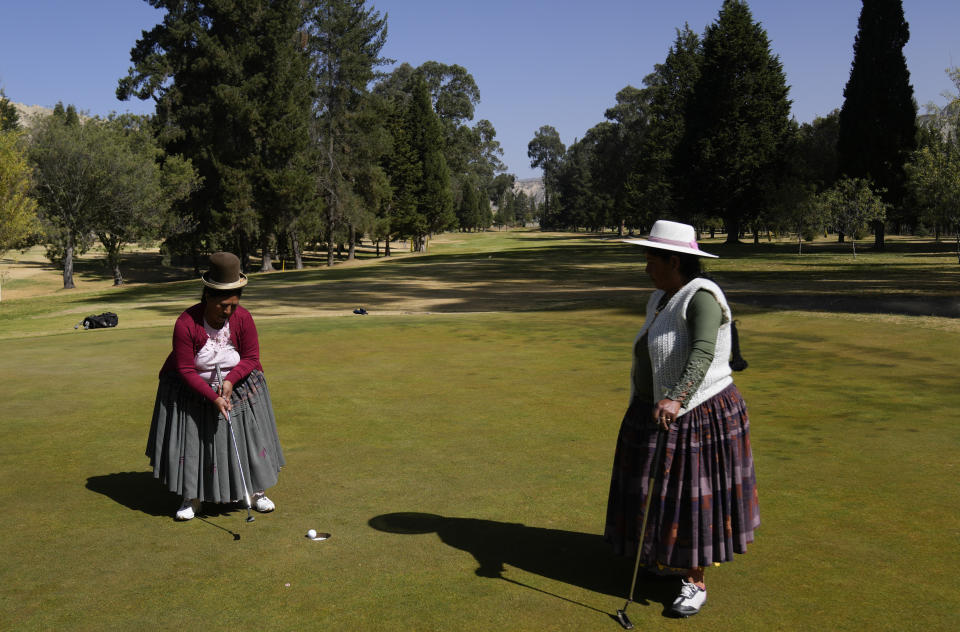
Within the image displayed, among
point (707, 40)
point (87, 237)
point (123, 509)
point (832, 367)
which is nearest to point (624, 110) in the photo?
point (707, 40)

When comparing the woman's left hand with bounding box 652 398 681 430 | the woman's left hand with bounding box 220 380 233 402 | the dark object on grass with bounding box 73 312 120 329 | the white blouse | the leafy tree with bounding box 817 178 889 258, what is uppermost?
the leafy tree with bounding box 817 178 889 258

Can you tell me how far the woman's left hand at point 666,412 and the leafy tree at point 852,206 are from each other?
56.3m

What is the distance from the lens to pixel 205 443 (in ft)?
21.0

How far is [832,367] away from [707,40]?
55408 mm

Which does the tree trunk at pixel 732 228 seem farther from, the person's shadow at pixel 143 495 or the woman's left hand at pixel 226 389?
the woman's left hand at pixel 226 389

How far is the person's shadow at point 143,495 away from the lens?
264 inches

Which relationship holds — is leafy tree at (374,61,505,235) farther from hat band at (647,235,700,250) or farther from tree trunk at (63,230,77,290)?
hat band at (647,235,700,250)

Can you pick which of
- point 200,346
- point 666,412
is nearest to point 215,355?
point 200,346

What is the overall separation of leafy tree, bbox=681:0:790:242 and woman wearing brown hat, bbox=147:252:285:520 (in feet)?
194

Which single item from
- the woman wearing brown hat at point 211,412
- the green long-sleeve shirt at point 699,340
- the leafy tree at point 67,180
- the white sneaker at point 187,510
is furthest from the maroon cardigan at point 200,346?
the leafy tree at point 67,180

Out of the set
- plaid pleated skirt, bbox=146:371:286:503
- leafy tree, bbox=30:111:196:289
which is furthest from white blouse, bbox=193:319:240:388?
leafy tree, bbox=30:111:196:289

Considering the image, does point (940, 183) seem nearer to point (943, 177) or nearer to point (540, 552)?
point (943, 177)

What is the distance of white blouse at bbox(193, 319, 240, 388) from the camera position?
6.23 meters

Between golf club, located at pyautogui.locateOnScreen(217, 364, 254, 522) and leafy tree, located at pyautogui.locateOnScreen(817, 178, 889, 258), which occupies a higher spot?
leafy tree, located at pyautogui.locateOnScreen(817, 178, 889, 258)
